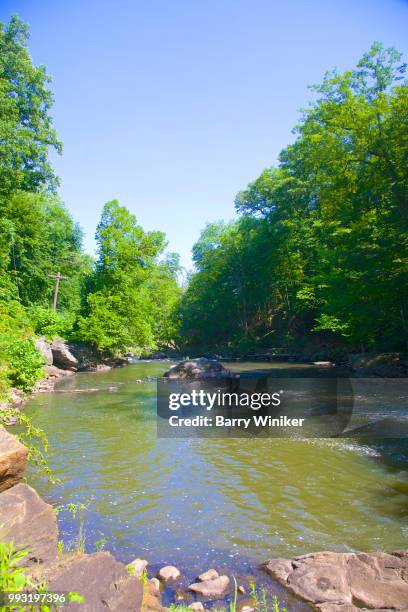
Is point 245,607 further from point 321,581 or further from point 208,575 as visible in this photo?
point 321,581

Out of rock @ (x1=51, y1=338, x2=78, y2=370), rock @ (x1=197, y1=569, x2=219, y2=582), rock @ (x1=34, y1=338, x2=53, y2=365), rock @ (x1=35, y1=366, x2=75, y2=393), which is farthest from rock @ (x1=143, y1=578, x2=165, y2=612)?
rock @ (x1=51, y1=338, x2=78, y2=370)

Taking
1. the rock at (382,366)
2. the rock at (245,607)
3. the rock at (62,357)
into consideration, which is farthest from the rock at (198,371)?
the rock at (245,607)

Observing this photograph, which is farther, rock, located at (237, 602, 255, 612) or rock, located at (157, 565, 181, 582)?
rock, located at (157, 565, 181, 582)

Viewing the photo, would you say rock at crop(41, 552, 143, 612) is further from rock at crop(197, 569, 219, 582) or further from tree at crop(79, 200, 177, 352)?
tree at crop(79, 200, 177, 352)

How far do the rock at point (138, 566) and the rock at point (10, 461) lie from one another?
150cm

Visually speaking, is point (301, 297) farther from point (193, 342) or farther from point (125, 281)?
point (193, 342)

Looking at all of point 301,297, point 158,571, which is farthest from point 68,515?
point 301,297

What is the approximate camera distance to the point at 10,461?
3.63 metres

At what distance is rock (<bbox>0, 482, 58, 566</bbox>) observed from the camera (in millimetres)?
3186

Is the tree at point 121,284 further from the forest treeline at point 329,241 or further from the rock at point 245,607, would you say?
the rock at point 245,607

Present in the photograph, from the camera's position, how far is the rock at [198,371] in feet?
65.3

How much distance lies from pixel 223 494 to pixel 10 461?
150 inches

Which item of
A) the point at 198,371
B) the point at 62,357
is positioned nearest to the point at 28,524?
the point at 198,371

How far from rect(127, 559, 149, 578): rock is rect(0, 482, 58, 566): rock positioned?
1.02 m
